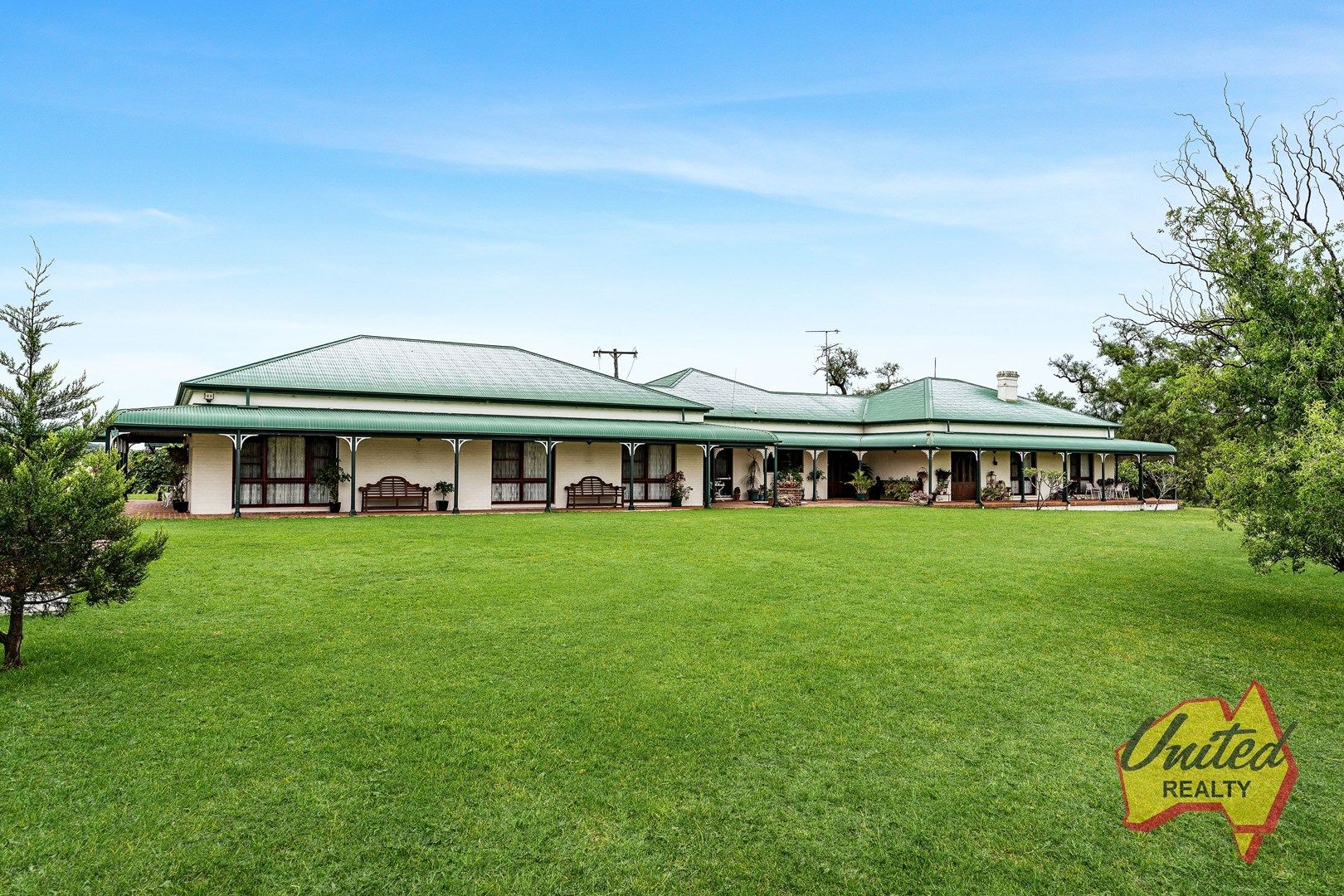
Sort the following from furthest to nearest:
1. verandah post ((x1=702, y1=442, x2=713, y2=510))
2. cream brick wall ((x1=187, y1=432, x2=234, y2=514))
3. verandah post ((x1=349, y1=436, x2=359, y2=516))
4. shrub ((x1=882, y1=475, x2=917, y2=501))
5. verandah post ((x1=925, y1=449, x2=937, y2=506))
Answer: shrub ((x1=882, y1=475, x2=917, y2=501)), verandah post ((x1=925, y1=449, x2=937, y2=506)), verandah post ((x1=702, y1=442, x2=713, y2=510)), cream brick wall ((x1=187, y1=432, x2=234, y2=514)), verandah post ((x1=349, y1=436, x2=359, y2=516))

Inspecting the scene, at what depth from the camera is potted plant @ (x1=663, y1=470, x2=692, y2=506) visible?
2283 cm

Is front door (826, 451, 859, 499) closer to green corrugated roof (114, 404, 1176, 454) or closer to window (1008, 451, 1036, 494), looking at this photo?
green corrugated roof (114, 404, 1176, 454)

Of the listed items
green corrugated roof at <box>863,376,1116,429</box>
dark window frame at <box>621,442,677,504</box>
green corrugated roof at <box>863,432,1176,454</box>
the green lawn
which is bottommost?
the green lawn

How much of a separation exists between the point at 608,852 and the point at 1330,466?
21.5 ft

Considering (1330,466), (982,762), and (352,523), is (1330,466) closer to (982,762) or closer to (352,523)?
(982,762)

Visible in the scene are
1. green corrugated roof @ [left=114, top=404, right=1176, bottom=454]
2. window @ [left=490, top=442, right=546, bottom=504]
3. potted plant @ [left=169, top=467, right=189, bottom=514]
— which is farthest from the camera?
window @ [left=490, top=442, right=546, bottom=504]

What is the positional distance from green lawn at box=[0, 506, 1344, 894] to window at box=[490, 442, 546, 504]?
40.9 feet

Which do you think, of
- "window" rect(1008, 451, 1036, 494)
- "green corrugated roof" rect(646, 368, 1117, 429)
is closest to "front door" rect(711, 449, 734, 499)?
"green corrugated roof" rect(646, 368, 1117, 429)

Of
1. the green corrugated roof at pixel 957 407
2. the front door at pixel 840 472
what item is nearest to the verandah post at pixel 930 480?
the green corrugated roof at pixel 957 407

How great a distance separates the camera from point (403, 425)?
18734 mm

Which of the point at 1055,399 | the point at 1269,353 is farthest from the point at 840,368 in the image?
the point at 1269,353

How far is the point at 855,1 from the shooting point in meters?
13.5

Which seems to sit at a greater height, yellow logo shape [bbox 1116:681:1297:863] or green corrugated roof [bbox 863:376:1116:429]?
green corrugated roof [bbox 863:376:1116:429]

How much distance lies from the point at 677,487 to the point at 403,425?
8.88m
